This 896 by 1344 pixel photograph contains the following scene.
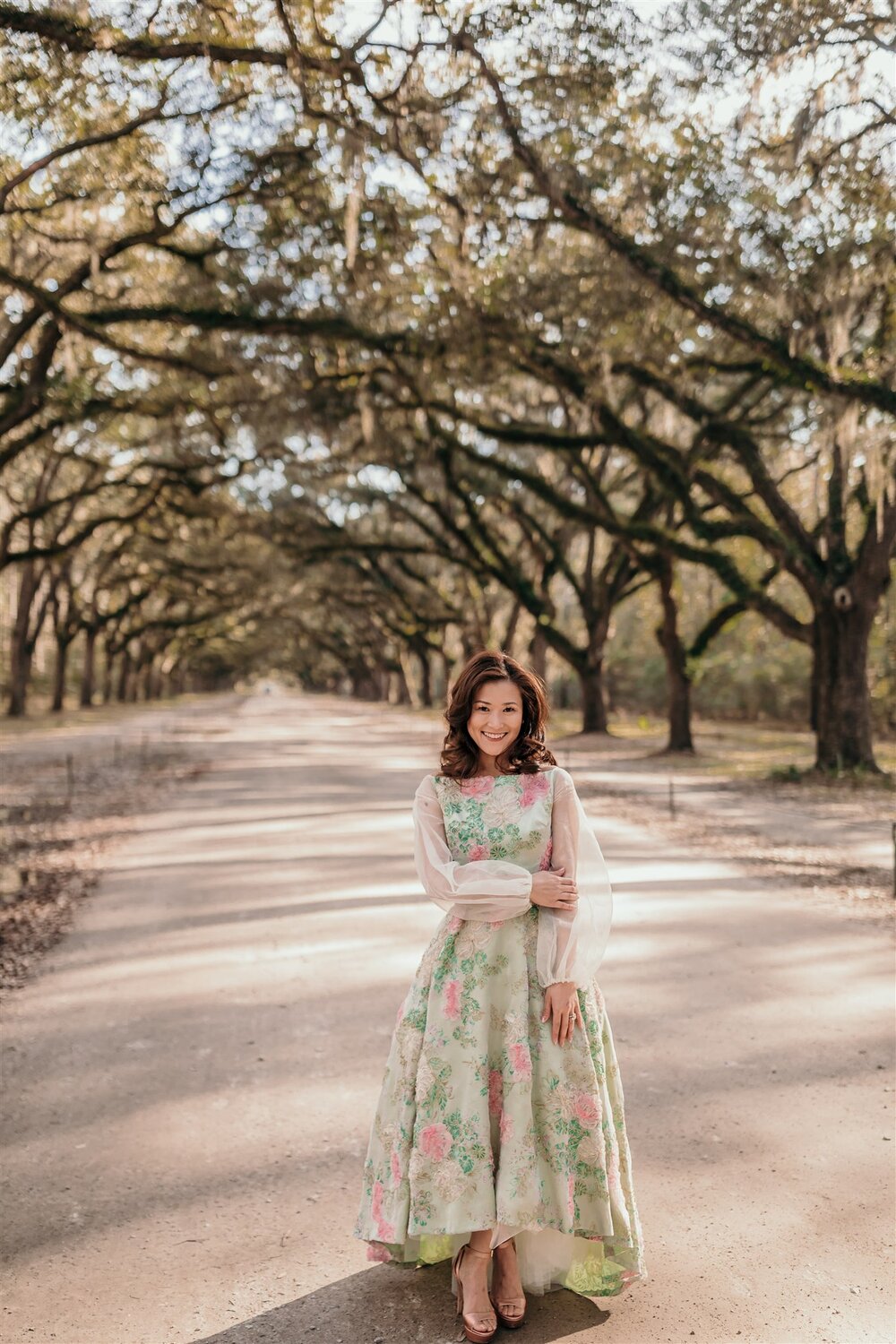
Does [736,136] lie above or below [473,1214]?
above

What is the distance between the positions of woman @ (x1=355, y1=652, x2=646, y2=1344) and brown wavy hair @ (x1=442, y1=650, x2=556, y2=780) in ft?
0.09

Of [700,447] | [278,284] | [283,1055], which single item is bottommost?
[283,1055]

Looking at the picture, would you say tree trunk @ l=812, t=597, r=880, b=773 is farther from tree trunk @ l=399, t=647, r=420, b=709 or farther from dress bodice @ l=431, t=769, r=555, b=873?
tree trunk @ l=399, t=647, r=420, b=709

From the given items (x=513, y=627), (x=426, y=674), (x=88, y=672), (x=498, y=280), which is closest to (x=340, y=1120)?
(x=498, y=280)

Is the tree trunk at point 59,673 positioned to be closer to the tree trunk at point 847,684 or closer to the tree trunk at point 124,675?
the tree trunk at point 124,675

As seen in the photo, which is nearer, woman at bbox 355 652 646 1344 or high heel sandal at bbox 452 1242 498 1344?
high heel sandal at bbox 452 1242 498 1344

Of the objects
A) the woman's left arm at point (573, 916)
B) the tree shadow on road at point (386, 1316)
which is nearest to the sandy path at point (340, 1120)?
the tree shadow on road at point (386, 1316)

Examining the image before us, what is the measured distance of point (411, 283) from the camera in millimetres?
14883

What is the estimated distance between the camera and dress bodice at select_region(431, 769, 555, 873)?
10.2ft

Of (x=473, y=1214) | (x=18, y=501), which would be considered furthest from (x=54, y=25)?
(x=18, y=501)

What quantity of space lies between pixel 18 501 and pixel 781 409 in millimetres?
21381

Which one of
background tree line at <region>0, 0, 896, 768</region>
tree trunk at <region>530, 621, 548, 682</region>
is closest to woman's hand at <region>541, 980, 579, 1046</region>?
background tree line at <region>0, 0, 896, 768</region>

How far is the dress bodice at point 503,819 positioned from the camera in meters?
3.12

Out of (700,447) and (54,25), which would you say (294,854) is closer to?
(54,25)
